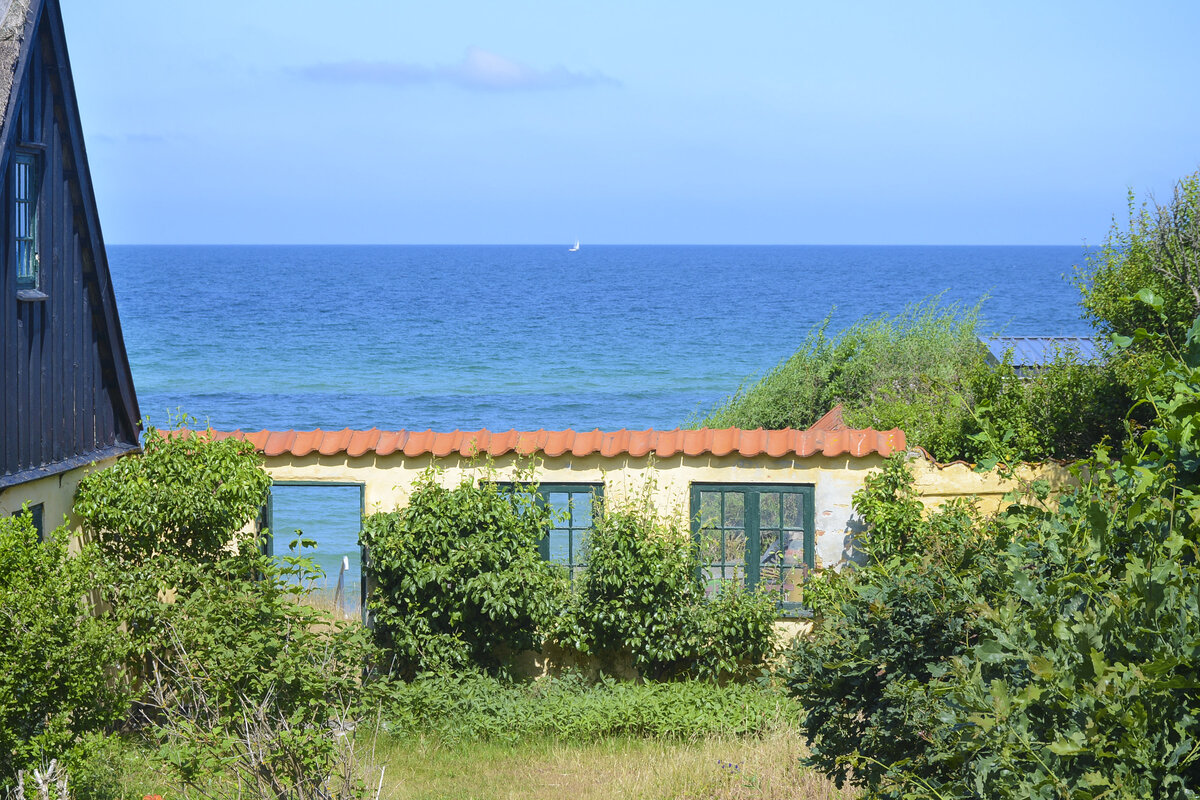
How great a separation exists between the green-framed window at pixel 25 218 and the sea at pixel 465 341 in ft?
5.79

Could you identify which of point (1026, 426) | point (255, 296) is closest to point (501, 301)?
point (255, 296)

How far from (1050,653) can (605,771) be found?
209 inches

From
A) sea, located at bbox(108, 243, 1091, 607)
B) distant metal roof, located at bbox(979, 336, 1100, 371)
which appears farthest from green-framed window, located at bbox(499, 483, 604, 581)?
distant metal roof, located at bbox(979, 336, 1100, 371)

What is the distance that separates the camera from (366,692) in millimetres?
8766

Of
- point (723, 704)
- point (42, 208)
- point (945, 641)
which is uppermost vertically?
point (42, 208)

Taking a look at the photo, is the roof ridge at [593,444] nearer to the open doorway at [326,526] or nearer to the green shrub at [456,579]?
the green shrub at [456,579]

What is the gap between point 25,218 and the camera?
8.20m

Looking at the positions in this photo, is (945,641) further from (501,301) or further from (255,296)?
(255,296)

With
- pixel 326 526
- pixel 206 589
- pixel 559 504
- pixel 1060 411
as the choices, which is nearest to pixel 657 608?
pixel 559 504

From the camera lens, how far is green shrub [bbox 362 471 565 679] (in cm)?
919

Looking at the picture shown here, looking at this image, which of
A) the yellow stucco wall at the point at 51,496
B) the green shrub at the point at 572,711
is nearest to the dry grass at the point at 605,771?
the green shrub at the point at 572,711

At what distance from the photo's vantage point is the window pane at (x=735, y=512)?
33.1 feet

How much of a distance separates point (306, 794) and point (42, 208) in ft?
Result: 17.9

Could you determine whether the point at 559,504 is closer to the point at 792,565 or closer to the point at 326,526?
the point at 792,565
